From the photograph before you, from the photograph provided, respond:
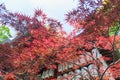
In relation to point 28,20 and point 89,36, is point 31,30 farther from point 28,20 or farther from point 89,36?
point 89,36

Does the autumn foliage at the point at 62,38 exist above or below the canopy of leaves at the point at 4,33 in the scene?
below

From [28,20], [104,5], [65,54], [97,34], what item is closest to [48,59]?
[65,54]

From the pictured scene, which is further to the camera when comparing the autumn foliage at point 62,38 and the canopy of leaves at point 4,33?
the canopy of leaves at point 4,33

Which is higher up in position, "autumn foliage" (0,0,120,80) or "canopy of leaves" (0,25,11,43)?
"canopy of leaves" (0,25,11,43)

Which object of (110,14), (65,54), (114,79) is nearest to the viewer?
(110,14)

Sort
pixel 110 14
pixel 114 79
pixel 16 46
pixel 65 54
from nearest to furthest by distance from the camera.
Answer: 1. pixel 110 14
2. pixel 65 54
3. pixel 114 79
4. pixel 16 46

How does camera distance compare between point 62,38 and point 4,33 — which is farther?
point 4,33

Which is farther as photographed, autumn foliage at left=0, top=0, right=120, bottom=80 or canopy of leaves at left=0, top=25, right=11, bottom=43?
canopy of leaves at left=0, top=25, right=11, bottom=43

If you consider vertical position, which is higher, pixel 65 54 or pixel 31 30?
pixel 31 30

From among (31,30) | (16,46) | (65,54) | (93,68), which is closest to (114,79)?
(93,68)

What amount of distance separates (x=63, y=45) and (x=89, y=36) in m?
0.76

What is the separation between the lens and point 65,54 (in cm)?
757

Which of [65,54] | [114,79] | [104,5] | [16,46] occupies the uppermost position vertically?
[16,46]

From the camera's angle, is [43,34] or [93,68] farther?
[93,68]
